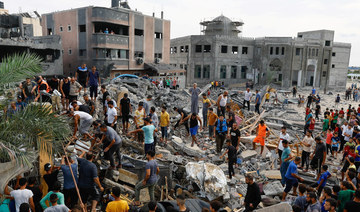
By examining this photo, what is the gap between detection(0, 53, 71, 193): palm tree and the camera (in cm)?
537

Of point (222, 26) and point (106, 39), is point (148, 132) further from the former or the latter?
point (222, 26)

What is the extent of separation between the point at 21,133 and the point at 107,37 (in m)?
25.9

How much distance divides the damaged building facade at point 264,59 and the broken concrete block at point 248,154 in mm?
34104

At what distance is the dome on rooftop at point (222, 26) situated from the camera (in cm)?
4806

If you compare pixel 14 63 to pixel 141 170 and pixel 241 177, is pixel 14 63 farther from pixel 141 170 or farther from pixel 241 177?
pixel 241 177

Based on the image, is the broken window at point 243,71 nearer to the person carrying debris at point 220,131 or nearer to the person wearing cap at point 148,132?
the person carrying debris at point 220,131

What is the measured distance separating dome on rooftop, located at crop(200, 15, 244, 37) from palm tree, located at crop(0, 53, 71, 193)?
45639 millimetres

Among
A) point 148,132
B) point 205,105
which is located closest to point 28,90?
point 148,132

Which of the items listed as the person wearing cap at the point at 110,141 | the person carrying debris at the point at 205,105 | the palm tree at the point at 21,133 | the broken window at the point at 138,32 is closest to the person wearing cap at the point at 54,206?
the palm tree at the point at 21,133

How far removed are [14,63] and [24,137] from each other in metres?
1.71

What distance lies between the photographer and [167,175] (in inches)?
309

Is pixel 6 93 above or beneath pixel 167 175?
above

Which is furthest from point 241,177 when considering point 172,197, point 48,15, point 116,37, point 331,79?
point 331,79

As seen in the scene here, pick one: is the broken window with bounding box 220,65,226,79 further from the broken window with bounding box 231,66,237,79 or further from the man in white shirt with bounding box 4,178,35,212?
the man in white shirt with bounding box 4,178,35,212
